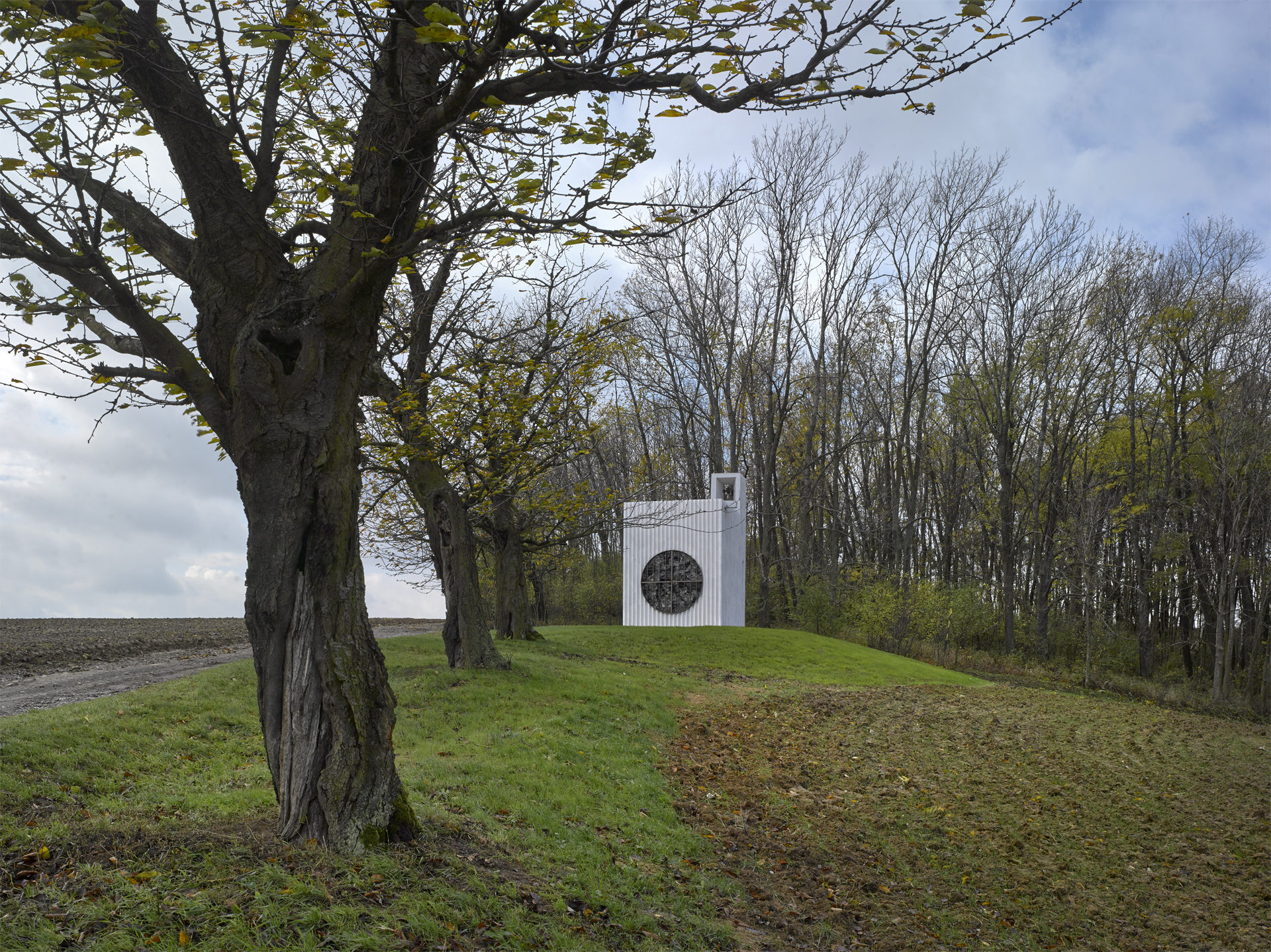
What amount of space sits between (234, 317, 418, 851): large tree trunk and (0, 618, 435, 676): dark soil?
34.2 ft

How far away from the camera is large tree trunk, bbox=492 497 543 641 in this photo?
1894cm

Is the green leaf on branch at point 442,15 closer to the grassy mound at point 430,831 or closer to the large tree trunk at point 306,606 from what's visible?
the large tree trunk at point 306,606

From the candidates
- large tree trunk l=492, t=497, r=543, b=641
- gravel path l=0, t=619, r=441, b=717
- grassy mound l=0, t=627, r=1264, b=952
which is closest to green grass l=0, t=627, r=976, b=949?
grassy mound l=0, t=627, r=1264, b=952

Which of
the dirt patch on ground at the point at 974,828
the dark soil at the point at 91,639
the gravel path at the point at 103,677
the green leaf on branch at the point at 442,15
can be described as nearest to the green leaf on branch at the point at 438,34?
the green leaf on branch at the point at 442,15

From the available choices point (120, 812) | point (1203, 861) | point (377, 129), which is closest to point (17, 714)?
point (120, 812)

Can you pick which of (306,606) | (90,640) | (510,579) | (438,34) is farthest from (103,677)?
(438,34)

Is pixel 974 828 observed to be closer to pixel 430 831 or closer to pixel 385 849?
pixel 430 831

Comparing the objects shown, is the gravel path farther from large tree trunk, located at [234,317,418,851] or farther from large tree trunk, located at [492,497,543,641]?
large tree trunk, located at [234,317,418,851]

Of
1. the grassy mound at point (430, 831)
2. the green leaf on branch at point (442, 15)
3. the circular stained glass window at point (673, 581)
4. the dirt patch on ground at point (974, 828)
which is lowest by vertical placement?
the dirt patch on ground at point (974, 828)

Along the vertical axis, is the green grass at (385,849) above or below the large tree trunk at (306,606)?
below

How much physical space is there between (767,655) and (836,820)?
13698 millimetres

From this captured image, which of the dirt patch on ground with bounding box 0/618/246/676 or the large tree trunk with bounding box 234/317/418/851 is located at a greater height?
the large tree trunk with bounding box 234/317/418/851

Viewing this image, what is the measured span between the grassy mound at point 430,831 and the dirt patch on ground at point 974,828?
132mm

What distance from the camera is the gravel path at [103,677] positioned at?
10.7m
